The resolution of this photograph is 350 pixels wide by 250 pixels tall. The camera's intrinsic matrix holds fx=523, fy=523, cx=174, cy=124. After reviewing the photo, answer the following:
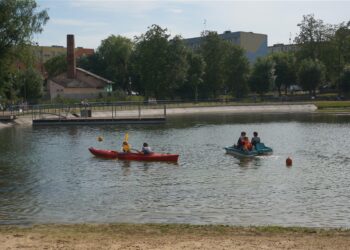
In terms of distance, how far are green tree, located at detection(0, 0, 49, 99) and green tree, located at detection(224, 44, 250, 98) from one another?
208ft

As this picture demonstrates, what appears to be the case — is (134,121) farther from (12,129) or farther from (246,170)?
(246,170)

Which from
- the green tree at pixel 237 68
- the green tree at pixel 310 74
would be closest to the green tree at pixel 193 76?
the green tree at pixel 237 68

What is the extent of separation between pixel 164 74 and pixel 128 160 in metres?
78.7

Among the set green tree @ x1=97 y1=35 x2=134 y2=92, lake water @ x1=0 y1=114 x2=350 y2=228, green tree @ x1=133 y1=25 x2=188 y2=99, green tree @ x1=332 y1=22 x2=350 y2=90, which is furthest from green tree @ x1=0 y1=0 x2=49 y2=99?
green tree @ x1=332 y1=22 x2=350 y2=90

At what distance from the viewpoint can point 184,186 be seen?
76.6ft

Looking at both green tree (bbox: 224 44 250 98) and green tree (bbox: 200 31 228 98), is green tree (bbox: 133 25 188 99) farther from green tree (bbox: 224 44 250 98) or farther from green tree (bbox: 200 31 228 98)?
green tree (bbox: 224 44 250 98)

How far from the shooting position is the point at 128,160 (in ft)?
109

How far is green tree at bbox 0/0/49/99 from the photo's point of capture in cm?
6200

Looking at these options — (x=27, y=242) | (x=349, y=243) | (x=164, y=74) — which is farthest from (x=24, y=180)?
(x=164, y=74)

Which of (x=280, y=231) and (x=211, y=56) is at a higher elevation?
(x=211, y=56)

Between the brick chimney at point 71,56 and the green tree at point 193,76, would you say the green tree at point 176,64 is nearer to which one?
the green tree at point 193,76

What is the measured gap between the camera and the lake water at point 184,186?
17422mm

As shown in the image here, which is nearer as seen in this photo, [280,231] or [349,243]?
[349,243]

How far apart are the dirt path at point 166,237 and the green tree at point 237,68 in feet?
355
